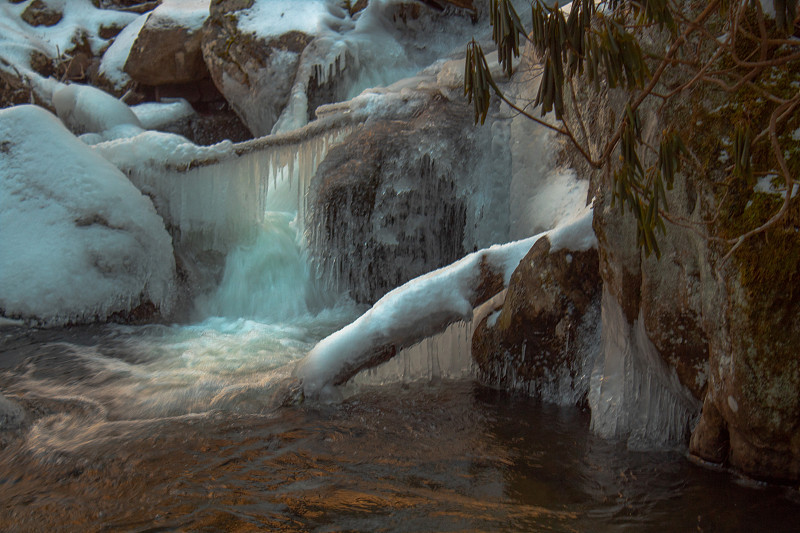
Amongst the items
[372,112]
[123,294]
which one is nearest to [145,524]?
[123,294]

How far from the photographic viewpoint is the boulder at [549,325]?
3.71 meters

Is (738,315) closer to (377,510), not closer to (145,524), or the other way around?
(377,510)

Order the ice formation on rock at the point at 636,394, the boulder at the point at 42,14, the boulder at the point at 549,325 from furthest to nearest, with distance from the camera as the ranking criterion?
the boulder at the point at 42,14 → the boulder at the point at 549,325 → the ice formation on rock at the point at 636,394

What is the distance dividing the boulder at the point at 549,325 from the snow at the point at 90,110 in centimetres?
1007

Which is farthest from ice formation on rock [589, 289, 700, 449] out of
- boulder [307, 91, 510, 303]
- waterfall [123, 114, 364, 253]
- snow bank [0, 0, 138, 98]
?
snow bank [0, 0, 138, 98]

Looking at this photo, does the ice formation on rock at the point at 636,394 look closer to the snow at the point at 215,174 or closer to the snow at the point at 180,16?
the snow at the point at 215,174

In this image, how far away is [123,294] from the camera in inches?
247

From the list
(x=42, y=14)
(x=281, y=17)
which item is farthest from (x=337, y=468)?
(x=42, y=14)

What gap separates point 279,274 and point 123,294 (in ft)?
5.50

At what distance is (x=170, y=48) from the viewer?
495 inches

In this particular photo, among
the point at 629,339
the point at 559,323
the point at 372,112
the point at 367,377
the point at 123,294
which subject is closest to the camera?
the point at 629,339

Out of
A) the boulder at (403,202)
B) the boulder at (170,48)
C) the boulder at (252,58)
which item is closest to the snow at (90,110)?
the boulder at (170,48)

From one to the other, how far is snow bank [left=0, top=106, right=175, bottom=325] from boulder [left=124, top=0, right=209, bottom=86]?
6125 millimetres

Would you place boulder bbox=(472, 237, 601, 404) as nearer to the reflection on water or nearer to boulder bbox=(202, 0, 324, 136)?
the reflection on water
